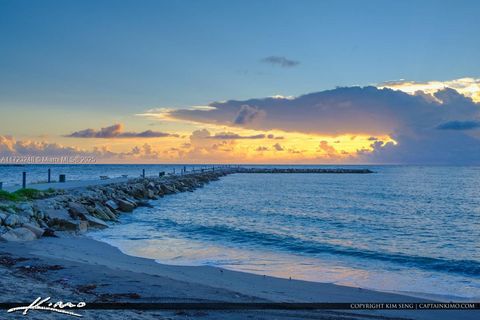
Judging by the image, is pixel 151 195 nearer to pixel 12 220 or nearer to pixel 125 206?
pixel 125 206

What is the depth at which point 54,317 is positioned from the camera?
5.08 meters

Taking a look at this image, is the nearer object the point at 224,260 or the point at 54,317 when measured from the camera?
the point at 54,317

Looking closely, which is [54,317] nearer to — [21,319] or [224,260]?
[21,319]

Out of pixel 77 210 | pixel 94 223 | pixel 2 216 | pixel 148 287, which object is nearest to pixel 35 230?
pixel 2 216

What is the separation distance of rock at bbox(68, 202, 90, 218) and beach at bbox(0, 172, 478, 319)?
5510mm

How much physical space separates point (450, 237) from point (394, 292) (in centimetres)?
967

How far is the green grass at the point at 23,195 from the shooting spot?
17.2m

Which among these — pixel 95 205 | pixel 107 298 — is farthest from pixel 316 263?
pixel 95 205

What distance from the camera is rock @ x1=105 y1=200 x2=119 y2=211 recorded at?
2202 centimetres

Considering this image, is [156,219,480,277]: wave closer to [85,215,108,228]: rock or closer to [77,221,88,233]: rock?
[85,215,108,228]: rock

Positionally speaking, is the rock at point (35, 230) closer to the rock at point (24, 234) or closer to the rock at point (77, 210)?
the rock at point (24, 234)

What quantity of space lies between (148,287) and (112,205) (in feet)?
51.8

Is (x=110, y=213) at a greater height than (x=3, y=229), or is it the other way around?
(x=3, y=229)
